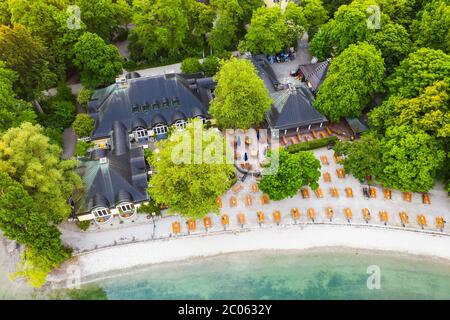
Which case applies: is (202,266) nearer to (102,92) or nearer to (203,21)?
(102,92)

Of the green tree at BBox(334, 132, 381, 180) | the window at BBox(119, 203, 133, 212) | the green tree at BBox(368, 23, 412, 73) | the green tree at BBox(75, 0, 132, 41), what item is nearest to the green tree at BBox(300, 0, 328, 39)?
the green tree at BBox(368, 23, 412, 73)

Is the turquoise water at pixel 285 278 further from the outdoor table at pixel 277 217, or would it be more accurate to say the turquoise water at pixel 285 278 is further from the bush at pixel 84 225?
the bush at pixel 84 225

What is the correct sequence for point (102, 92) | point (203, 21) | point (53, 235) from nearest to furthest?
point (53, 235) < point (102, 92) < point (203, 21)

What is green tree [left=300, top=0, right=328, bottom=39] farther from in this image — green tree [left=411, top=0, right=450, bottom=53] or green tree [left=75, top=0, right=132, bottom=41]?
green tree [left=75, top=0, right=132, bottom=41]

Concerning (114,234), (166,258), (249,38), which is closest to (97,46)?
(249,38)

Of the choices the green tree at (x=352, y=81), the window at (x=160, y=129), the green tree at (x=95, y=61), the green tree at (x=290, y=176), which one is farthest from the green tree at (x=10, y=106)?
the green tree at (x=352, y=81)

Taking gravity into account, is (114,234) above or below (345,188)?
below

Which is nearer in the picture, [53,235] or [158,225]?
[53,235]
